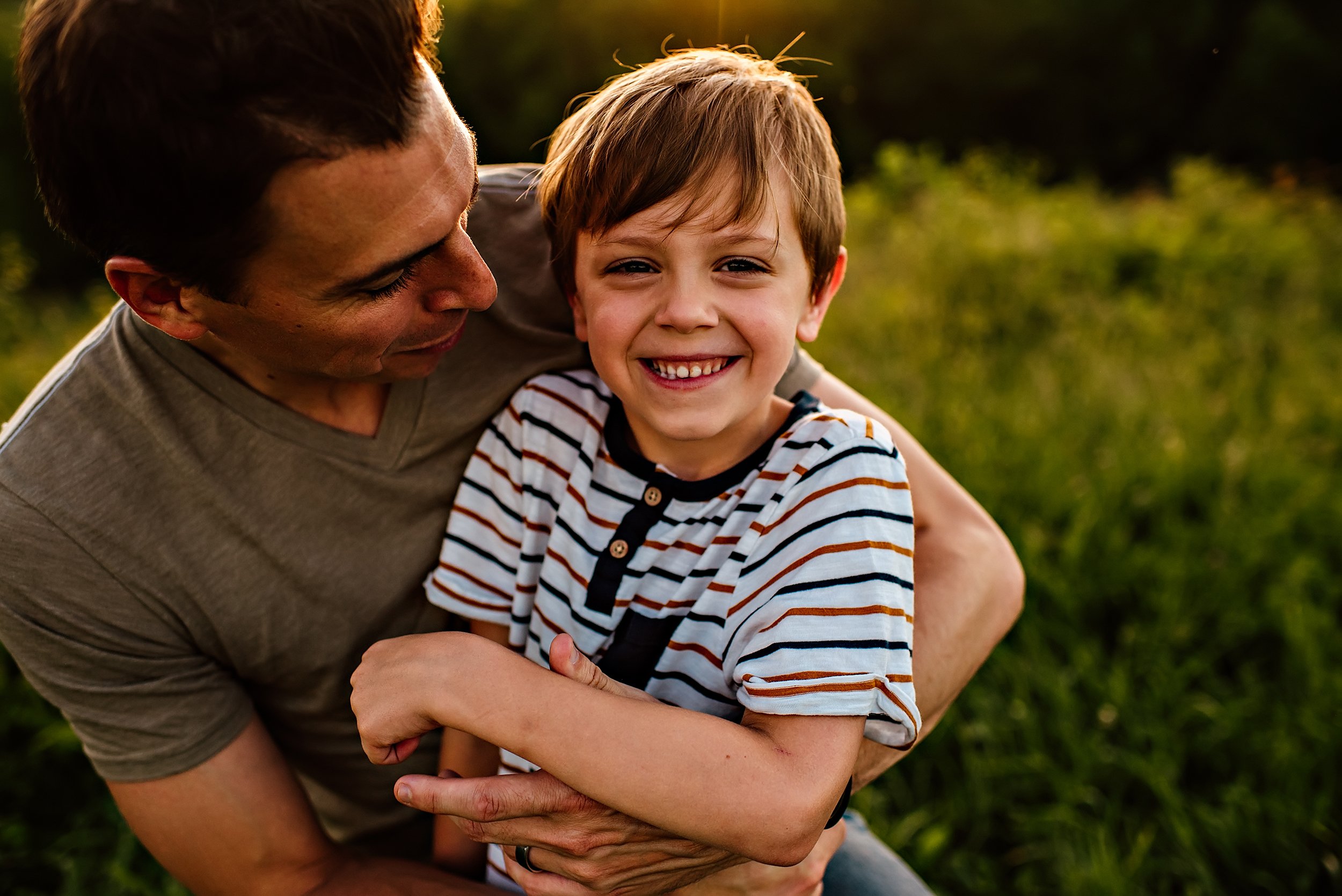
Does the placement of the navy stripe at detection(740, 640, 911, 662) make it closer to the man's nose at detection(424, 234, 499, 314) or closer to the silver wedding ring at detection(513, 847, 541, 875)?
the silver wedding ring at detection(513, 847, 541, 875)

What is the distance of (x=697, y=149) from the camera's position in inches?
53.9

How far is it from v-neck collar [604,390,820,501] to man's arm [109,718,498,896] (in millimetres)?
753

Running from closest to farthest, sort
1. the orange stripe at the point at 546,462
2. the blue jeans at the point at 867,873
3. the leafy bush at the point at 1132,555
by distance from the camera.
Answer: the orange stripe at the point at 546,462 → the blue jeans at the point at 867,873 → the leafy bush at the point at 1132,555

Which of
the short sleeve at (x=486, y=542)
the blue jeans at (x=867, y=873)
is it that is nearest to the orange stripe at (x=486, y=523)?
the short sleeve at (x=486, y=542)

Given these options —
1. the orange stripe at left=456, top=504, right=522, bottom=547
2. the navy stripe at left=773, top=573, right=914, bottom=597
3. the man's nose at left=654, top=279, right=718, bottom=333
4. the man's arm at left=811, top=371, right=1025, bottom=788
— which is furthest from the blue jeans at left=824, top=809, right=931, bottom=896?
the man's nose at left=654, top=279, right=718, bottom=333

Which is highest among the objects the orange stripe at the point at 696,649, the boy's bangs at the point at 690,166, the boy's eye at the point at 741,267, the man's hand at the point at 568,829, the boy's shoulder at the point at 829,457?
the boy's bangs at the point at 690,166

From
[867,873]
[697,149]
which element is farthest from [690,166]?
[867,873]

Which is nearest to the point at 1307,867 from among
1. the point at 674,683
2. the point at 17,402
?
the point at 674,683

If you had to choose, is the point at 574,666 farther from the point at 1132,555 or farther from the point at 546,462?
the point at 1132,555

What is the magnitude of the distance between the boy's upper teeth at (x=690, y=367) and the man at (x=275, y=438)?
0.32m

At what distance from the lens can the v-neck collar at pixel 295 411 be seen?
1.51 meters

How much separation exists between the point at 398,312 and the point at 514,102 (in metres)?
15.1

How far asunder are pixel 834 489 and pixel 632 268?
1.52ft

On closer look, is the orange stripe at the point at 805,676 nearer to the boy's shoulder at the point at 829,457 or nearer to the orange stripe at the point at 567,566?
the boy's shoulder at the point at 829,457
